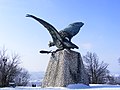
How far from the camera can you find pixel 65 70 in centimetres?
1953

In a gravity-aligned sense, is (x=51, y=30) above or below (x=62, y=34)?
above

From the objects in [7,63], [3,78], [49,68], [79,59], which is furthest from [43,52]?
[7,63]

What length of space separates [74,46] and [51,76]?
108 inches

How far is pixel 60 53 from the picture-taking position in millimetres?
20469

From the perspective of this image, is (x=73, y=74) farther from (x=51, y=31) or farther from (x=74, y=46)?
(x=51, y=31)

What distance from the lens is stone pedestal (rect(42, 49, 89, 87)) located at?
19.4 metres

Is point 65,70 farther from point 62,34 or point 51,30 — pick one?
point 51,30

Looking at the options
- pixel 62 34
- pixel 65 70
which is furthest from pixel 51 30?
pixel 65 70

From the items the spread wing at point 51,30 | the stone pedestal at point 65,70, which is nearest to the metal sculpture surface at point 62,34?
the spread wing at point 51,30

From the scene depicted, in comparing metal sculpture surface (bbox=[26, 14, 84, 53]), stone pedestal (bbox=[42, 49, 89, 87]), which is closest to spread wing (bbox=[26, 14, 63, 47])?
metal sculpture surface (bbox=[26, 14, 84, 53])

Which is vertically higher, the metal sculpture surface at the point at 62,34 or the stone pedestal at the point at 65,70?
the metal sculpture surface at the point at 62,34

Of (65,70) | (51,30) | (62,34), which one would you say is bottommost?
(65,70)

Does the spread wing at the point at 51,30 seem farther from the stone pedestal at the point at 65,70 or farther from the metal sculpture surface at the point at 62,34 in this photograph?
the stone pedestal at the point at 65,70

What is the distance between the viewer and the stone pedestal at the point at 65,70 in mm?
19358
